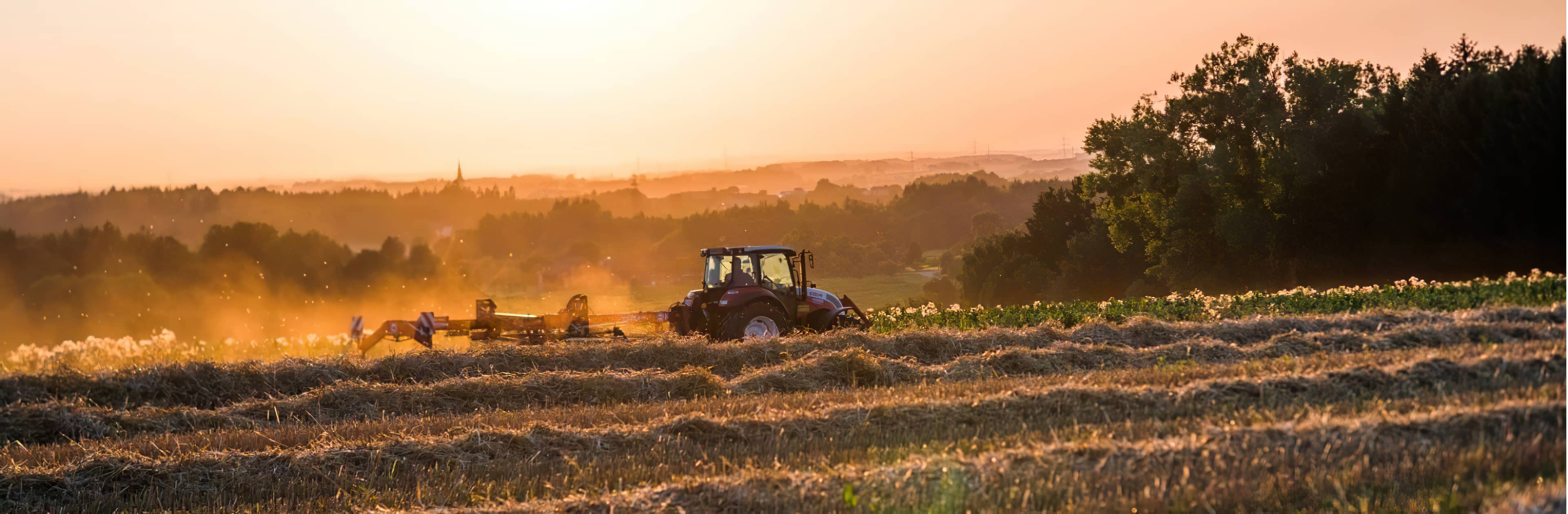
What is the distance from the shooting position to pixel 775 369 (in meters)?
13.0

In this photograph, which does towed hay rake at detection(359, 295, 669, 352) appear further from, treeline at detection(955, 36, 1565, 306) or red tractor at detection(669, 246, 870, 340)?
treeline at detection(955, 36, 1565, 306)

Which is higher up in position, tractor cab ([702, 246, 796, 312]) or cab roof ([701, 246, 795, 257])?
cab roof ([701, 246, 795, 257])

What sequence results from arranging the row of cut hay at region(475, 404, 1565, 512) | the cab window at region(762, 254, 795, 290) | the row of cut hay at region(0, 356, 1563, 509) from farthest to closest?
the cab window at region(762, 254, 795, 290) < the row of cut hay at region(0, 356, 1563, 509) < the row of cut hay at region(475, 404, 1565, 512)

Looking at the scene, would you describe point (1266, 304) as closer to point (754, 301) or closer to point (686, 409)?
point (754, 301)

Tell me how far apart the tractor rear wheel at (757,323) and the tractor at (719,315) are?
1 cm

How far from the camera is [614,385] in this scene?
12.8m

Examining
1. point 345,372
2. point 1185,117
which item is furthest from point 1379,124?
point 345,372

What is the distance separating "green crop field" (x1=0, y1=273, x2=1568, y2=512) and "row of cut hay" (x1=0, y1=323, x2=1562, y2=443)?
48 millimetres

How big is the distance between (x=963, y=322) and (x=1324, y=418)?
41.7 feet

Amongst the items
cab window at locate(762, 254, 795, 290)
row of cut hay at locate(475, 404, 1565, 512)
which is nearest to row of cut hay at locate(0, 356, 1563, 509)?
row of cut hay at locate(475, 404, 1565, 512)

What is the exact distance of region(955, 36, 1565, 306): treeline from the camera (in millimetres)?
10555

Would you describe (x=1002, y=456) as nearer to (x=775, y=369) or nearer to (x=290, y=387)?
(x=775, y=369)

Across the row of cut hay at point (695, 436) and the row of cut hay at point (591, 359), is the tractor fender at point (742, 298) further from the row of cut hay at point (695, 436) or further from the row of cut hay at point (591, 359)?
the row of cut hay at point (695, 436)

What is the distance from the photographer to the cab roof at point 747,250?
17031 millimetres
